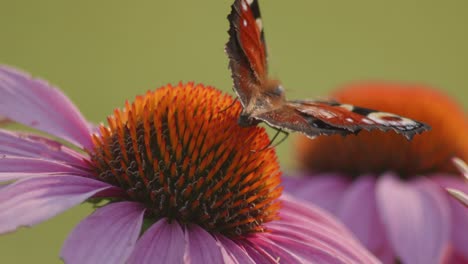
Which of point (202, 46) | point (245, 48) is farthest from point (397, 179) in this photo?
point (202, 46)

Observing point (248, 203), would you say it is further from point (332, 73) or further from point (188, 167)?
point (332, 73)

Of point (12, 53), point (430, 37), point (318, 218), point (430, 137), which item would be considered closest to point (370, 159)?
point (430, 137)

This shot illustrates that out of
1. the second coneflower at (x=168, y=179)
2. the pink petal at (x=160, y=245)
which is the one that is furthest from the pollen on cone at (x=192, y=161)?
the pink petal at (x=160, y=245)

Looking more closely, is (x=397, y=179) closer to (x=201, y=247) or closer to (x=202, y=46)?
(x=201, y=247)

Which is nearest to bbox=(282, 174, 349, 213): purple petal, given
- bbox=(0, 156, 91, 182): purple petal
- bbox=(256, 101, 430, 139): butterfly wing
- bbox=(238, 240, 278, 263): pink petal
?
bbox=(256, 101, 430, 139): butterfly wing

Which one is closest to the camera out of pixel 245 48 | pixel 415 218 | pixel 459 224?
pixel 245 48

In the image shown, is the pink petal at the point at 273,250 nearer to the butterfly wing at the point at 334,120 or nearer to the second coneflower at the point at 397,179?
the butterfly wing at the point at 334,120

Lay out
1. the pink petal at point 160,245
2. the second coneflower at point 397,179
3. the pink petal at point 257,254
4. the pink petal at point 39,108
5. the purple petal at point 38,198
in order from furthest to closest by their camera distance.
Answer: the second coneflower at point 397,179
the pink petal at point 39,108
the pink petal at point 257,254
the pink petal at point 160,245
the purple petal at point 38,198
